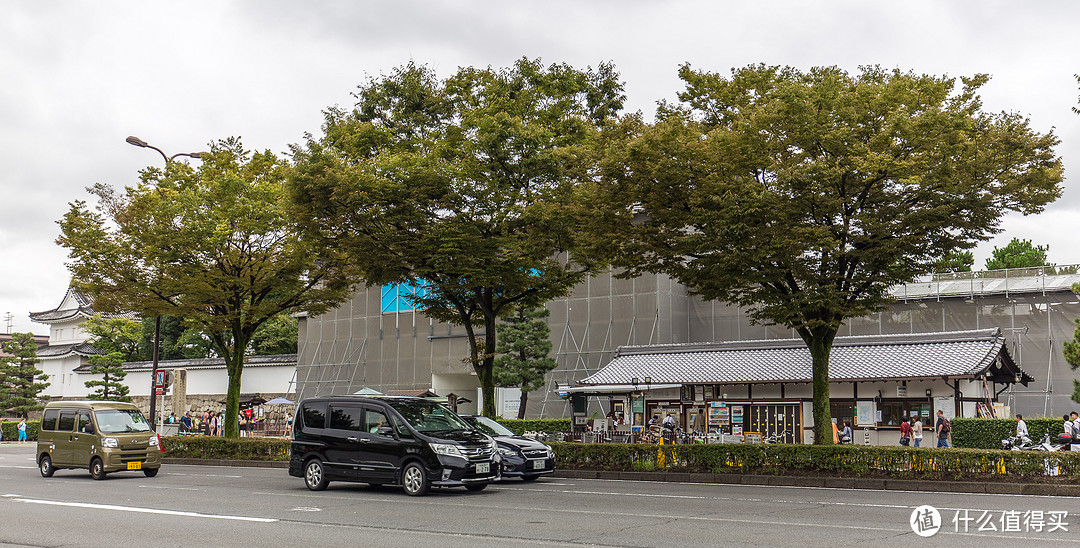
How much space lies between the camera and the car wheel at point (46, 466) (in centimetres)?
2095

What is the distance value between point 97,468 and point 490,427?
9134mm

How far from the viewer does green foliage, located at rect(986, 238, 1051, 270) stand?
187ft

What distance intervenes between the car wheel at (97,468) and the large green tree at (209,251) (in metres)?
6.91

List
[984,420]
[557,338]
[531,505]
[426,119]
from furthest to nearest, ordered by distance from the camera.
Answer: [557,338], [984,420], [426,119], [531,505]

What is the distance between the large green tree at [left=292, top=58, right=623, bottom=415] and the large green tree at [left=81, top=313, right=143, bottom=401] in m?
31.9

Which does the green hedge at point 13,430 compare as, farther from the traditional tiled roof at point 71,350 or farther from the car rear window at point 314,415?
the car rear window at point 314,415

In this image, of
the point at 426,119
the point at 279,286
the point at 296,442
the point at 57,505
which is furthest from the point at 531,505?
the point at 279,286

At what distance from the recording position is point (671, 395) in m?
35.4

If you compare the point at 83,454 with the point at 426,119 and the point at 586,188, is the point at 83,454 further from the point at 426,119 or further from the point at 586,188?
the point at 586,188

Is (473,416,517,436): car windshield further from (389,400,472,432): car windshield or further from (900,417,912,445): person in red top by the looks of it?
(900,417,912,445): person in red top

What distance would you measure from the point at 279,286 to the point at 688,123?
14192mm

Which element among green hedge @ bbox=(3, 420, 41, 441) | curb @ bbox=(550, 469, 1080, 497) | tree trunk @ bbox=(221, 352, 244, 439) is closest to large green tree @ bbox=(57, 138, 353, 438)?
tree trunk @ bbox=(221, 352, 244, 439)

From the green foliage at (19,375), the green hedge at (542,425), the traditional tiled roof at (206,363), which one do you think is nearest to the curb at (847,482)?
the green hedge at (542,425)

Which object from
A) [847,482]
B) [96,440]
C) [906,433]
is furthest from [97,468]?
[906,433]
